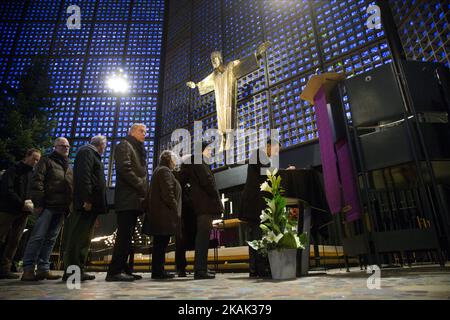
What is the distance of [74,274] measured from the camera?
2.76 m

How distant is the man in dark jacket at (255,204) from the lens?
10.8 feet

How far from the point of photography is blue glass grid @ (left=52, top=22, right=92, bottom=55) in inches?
404

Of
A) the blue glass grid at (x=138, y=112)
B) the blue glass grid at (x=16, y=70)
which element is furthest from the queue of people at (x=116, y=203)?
the blue glass grid at (x=16, y=70)

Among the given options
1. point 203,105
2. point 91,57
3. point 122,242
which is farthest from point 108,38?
point 122,242

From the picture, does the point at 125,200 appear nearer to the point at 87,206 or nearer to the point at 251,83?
the point at 87,206

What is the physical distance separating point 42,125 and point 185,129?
4065mm

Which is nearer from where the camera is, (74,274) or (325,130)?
(74,274)

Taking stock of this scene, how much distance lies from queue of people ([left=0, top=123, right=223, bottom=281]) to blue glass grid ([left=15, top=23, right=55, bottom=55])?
8255 millimetres

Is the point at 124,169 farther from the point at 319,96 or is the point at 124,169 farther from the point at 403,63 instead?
the point at 403,63

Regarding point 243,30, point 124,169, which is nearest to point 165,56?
point 243,30

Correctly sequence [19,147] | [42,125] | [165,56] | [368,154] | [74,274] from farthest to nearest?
[165,56], [42,125], [19,147], [368,154], [74,274]

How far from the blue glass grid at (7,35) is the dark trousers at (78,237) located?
31.6 feet

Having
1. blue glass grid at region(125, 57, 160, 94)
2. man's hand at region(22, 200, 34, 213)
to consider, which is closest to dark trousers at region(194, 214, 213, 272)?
man's hand at region(22, 200, 34, 213)

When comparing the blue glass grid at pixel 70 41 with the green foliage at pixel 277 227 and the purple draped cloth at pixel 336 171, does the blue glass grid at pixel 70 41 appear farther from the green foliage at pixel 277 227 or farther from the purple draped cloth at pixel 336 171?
the green foliage at pixel 277 227
